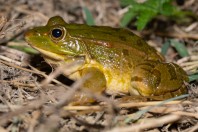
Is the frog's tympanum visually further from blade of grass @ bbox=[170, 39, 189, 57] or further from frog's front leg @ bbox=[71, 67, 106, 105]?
blade of grass @ bbox=[170, 39, 189, 57]

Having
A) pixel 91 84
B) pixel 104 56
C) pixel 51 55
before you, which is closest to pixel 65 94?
pixel 91 84

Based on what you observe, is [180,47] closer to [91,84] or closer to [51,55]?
[91,84]

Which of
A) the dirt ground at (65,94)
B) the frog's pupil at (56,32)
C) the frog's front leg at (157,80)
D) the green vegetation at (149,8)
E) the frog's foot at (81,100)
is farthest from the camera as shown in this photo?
the green vegetation at (149,8)

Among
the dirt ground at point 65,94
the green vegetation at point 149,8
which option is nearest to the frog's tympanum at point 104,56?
the dirt ground at point 65,94

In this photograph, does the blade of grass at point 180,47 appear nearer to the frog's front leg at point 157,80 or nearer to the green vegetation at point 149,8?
the green vegetation at point 149,8

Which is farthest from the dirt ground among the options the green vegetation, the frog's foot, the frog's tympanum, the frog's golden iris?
the green vegetation

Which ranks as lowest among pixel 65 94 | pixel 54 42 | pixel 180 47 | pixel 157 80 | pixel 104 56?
pixel 65 94

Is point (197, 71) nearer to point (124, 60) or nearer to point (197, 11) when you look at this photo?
point (124, 60)
